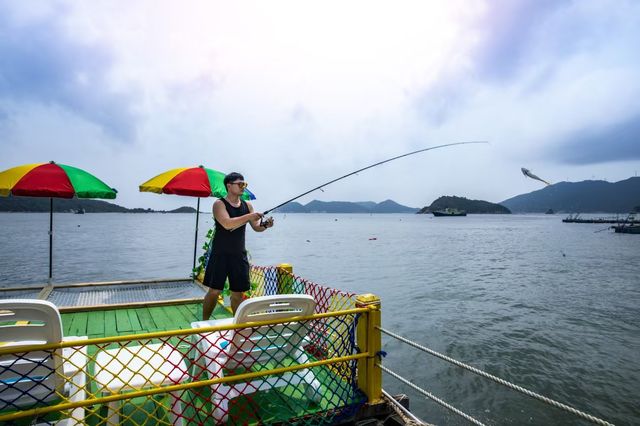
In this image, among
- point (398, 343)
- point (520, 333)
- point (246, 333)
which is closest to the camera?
point (246, 333)

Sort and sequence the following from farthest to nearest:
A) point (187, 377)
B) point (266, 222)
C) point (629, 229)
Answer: point (629, 229), point (266, 222), point (187, 377)

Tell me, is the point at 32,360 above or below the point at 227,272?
below

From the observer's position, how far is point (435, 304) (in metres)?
17.0

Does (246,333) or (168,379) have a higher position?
(246,333)

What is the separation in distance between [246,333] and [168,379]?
2.36ft

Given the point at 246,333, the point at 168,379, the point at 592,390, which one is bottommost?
the point at 592,390

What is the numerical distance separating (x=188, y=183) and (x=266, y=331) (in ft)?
16.4

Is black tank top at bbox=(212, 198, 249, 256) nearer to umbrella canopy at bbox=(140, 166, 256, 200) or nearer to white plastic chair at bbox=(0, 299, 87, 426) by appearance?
white plastic chair at bbox=(0, 299, 87, 426)

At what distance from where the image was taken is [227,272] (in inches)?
181

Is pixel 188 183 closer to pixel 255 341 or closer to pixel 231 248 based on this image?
pixel 231 248

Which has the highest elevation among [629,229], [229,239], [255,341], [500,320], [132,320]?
[229,239]

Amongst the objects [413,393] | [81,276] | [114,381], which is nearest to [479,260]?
[413,393]

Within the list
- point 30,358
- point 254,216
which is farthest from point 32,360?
point 254,216

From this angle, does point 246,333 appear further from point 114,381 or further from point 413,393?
point 413,393
